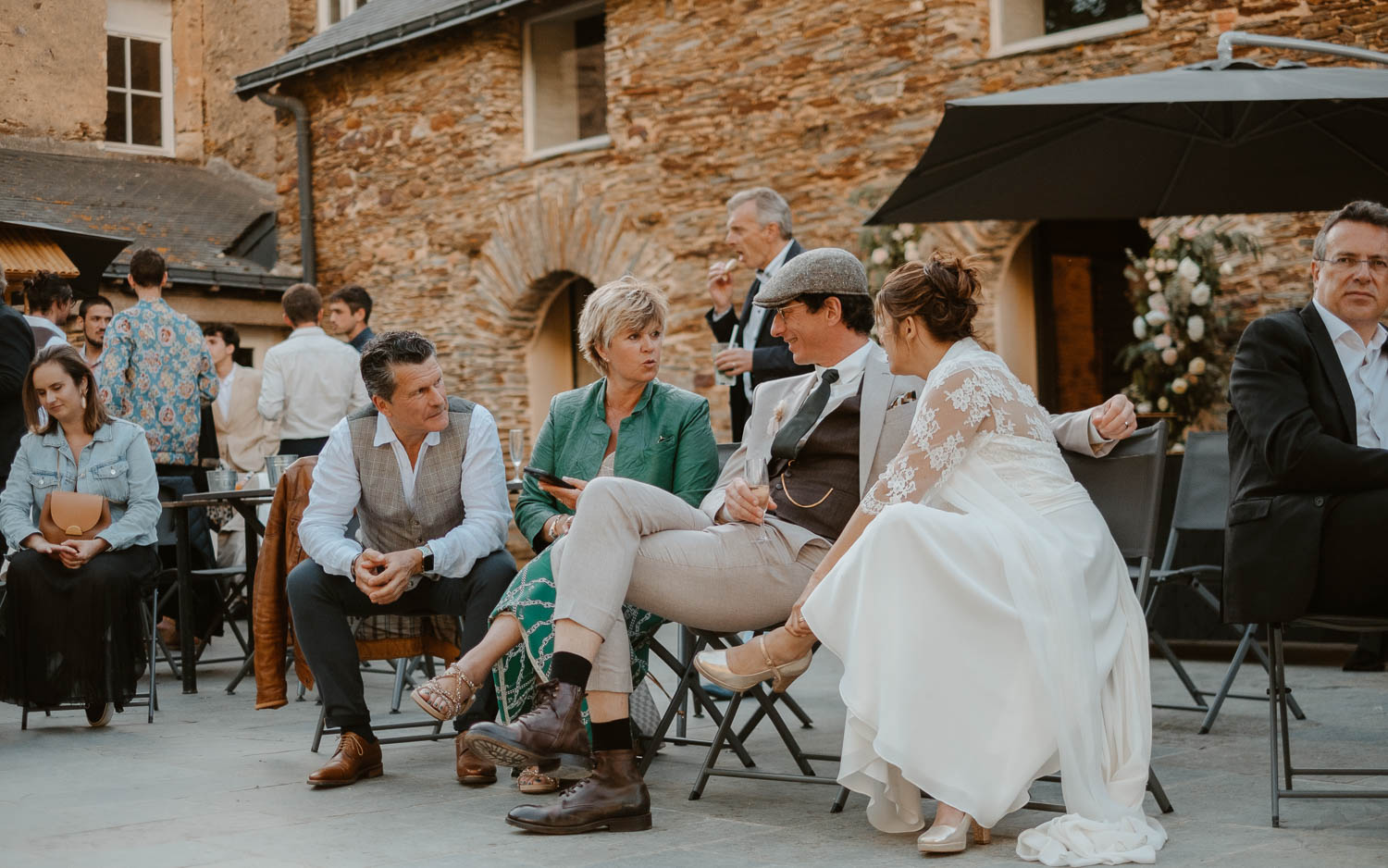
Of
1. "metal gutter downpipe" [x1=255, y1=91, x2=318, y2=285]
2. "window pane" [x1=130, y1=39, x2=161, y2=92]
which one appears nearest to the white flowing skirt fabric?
"metal gutter downpipe" [x1=255, y1=91, x2=318, y2=285]

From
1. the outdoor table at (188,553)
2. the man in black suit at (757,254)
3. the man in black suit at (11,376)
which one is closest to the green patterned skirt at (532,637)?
the man in black suit at (757,254)

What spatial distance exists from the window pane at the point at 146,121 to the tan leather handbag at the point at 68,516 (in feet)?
48.3

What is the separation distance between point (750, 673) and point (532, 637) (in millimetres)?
779

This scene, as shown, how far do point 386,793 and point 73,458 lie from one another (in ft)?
8.16

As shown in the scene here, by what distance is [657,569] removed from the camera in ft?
13.0

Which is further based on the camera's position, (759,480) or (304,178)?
(304,178)

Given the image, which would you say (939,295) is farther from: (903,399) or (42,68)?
(42,68)

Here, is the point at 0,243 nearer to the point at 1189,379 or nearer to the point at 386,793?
the point at 386,793

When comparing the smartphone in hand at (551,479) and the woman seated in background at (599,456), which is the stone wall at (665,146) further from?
the smartphone in hand at (551,479)

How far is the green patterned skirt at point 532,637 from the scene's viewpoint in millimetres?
4227

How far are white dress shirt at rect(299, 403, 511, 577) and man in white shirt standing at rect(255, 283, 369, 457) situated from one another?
334cm

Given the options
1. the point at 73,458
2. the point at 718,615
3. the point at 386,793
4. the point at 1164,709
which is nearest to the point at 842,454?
the point at 718,615

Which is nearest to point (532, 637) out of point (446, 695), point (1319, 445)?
point (446, 695)

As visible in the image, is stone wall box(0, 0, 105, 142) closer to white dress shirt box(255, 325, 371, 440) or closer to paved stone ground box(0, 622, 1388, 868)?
white dress shirt box(255, 325, 371, 440)
